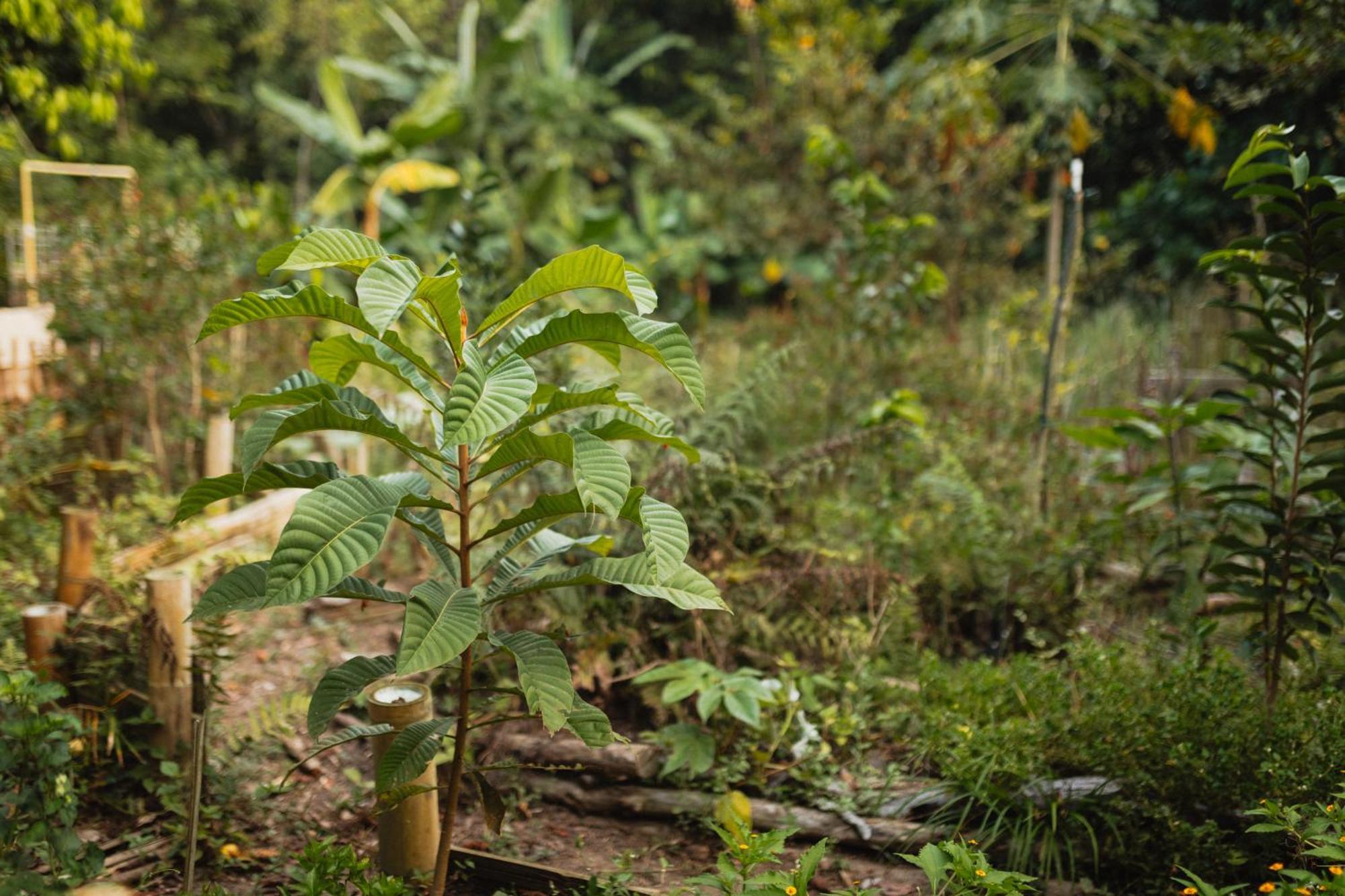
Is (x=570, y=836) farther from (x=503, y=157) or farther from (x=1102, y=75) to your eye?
(x=503, y=157)

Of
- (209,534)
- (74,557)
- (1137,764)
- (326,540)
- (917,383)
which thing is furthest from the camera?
(917,383)

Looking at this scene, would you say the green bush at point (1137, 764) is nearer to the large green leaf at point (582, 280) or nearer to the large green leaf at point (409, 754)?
the large green leaf at point (409, 754)

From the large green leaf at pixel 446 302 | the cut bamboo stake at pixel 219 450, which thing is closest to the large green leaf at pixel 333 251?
the large green leaf at pixel 446 302

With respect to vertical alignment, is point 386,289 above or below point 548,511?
above

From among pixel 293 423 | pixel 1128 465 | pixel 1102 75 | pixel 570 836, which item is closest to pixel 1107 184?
pixel 1102 75

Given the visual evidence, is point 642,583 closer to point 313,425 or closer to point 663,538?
point 663,538

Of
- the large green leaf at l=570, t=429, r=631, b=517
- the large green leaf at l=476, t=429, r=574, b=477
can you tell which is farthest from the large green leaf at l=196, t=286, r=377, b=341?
the large green leaf at l=570, t=429, r=631, b=517

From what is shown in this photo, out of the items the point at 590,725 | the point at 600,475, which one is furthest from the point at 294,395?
the point at 590,725

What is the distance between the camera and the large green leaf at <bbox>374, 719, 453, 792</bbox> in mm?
2055

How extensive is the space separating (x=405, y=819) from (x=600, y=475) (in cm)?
125

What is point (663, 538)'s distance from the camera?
192 cm

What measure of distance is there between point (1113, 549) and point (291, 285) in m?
3.81

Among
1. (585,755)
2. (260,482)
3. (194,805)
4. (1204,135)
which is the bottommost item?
(585,755)

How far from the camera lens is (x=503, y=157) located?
13.7 meters
